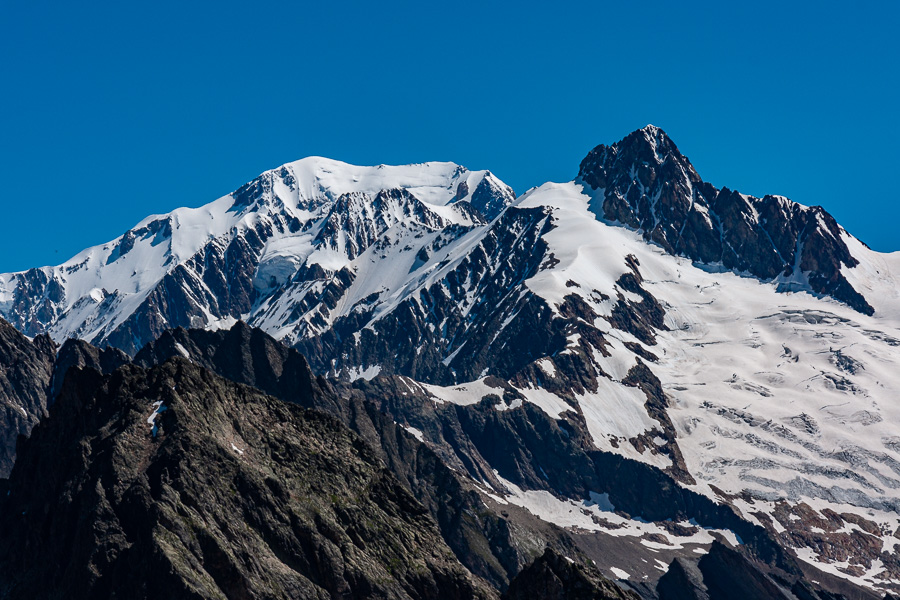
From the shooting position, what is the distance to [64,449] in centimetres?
14588

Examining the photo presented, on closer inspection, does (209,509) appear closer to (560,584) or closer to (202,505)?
(202,505)

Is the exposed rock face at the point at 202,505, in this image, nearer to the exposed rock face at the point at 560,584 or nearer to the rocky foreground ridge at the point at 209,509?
the rocky foreground ridge at the point at 209,509

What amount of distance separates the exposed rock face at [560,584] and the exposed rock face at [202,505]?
58.8 ft

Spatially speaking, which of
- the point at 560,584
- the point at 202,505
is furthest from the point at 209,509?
the point at 560,584

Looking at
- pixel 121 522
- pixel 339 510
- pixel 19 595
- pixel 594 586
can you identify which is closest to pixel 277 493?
pixel 339 510

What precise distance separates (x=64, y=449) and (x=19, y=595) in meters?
26.3

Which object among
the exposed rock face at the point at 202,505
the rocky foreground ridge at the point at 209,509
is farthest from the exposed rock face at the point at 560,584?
the exposed rock face at the point at 202,505

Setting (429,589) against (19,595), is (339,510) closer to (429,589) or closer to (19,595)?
(429,589)

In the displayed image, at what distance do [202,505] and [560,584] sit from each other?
123 ft

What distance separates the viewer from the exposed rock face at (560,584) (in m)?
115

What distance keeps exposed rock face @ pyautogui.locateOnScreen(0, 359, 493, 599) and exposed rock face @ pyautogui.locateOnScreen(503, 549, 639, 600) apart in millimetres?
17916

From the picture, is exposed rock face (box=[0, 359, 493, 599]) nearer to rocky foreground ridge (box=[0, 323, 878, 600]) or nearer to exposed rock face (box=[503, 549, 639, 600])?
rocky foreground ridge (box=[0, 323, 878, 600])

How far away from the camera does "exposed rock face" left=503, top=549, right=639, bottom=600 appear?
115 metres

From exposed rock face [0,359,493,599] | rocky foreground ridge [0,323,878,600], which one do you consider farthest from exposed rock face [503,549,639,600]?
exposed rock face [0,359,493,599]
